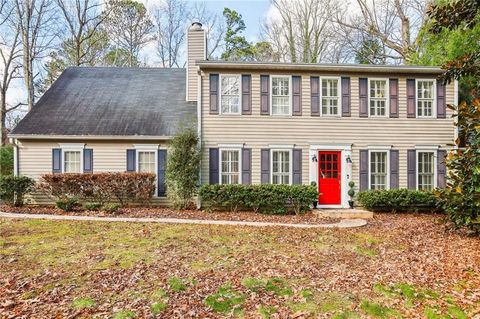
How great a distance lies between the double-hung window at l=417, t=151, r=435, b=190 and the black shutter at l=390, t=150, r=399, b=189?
85cm

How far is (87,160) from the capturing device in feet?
38.3

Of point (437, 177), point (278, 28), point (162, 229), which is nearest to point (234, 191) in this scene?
point (162, 229)

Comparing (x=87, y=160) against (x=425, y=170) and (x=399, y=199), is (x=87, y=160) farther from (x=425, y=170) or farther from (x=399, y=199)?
(x=425, y=170)

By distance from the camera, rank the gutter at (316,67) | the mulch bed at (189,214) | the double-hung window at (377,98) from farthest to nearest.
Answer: the double-hung window at (377,98), the gutter at (316,67), the mulch bed at (189,214)

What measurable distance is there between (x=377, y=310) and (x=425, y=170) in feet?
30.8

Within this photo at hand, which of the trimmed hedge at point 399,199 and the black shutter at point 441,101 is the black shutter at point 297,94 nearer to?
the trimmed hedge at point 399,199

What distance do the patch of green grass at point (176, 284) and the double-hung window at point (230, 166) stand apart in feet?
21.7

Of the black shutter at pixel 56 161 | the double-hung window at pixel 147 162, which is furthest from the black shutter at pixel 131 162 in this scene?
the black shutter at pixel 56 161

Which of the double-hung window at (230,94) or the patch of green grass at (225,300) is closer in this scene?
the patch of green grass at (225,300)

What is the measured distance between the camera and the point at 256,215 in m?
10.4

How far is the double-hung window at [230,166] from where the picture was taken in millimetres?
11383

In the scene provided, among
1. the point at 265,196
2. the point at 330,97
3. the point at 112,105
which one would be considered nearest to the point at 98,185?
the point at 112,105

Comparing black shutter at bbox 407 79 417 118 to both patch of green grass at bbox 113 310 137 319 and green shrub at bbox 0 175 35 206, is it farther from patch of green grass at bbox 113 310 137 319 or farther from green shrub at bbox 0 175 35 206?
green shrub at bbox 0 175 35 206

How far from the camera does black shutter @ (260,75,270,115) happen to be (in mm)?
11461
